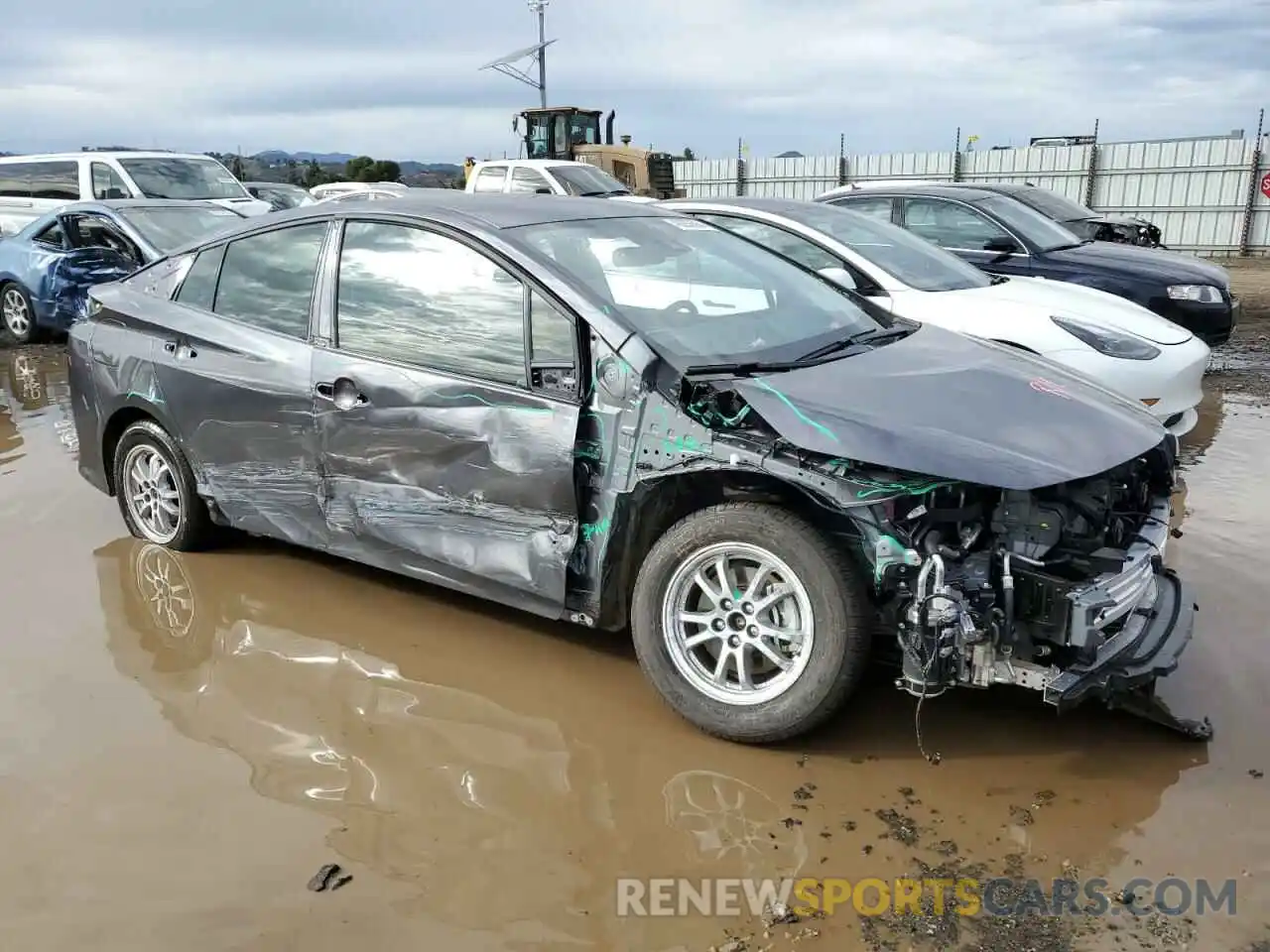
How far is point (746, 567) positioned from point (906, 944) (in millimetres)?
1204

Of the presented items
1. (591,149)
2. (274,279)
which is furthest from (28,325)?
(591,149)

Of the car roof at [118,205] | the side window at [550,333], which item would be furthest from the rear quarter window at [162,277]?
the car roof at [118,205]

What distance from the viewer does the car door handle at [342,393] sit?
13.2 feet

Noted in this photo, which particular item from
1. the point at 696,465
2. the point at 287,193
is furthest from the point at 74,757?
the point at 287,193

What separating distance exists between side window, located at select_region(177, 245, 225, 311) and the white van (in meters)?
9.31

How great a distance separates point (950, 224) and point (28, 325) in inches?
372

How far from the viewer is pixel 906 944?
2.58 metres

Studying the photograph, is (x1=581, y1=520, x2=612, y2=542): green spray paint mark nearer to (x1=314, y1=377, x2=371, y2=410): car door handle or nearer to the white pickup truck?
(x1=314, y1=377, x2=371, y2=410): car door handle

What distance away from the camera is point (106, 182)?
14.3 m

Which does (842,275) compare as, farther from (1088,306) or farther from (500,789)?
(500,789)

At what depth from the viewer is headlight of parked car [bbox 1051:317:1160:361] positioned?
614 centimetres

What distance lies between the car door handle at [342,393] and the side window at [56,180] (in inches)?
504

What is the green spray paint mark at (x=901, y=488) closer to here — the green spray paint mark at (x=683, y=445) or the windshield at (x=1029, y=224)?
the green spray paint mark at (x=683, y=445)

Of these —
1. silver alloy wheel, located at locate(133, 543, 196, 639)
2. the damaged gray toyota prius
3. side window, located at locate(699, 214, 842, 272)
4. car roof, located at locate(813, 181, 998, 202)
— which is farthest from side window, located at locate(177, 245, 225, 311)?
car roof, located at locate(813, 181, 998, 202)
